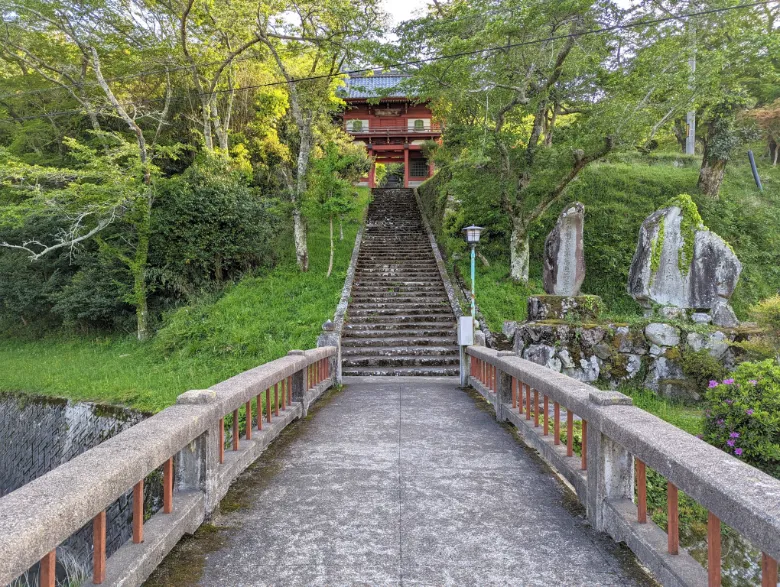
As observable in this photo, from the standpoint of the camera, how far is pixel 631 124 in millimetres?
12109

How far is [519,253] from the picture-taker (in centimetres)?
1495

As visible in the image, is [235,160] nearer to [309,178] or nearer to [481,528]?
[309,178]

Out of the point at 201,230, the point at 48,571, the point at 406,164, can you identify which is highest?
the point at 406,164

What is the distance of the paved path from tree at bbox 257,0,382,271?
11942mm

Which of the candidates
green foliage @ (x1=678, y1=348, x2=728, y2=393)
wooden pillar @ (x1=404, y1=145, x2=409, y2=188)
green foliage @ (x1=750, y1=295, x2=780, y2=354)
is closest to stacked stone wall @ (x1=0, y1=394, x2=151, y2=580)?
green foliage @ (x1=678, y1=348, x2=728, y2=393)

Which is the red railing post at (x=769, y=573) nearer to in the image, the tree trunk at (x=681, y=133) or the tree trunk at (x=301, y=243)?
the tree trunk at (x=301, y=243)

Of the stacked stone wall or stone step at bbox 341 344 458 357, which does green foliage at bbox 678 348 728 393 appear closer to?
stone step at bbox 341 344 458 357

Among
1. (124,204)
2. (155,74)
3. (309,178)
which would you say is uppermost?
(155,74)

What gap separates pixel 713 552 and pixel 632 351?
7509 mm

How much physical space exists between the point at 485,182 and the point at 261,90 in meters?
10.2

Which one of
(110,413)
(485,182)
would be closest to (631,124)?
(485,182)

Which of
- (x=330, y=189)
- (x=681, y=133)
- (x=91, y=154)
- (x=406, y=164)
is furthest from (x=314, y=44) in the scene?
(x=681, y=133)

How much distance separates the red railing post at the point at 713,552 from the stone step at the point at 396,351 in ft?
29.5

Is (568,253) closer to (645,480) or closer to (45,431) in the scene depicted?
(645,480)
